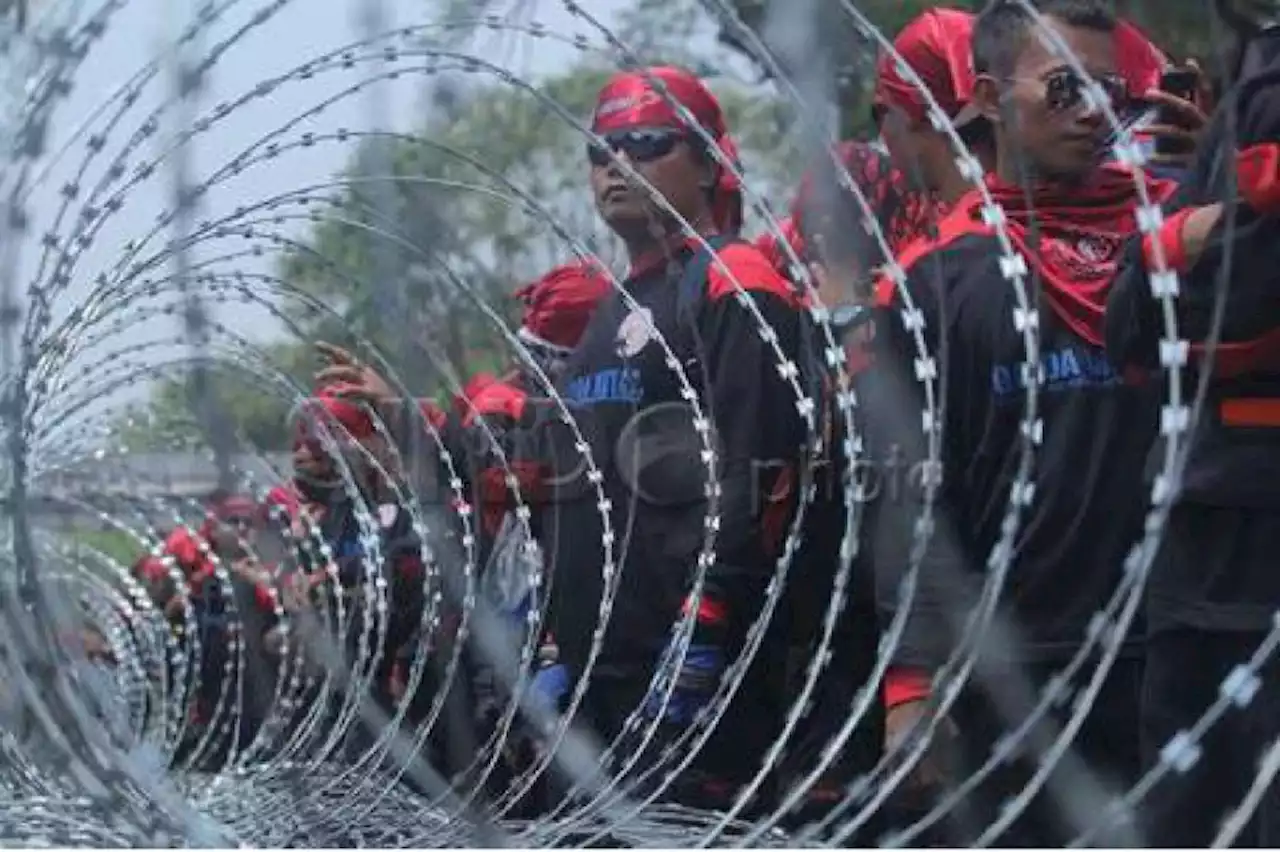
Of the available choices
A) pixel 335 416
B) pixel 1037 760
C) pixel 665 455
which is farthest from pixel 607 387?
pixel 1037 760

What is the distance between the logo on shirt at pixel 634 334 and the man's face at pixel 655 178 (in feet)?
0.60

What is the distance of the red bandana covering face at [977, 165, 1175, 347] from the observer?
441 cm

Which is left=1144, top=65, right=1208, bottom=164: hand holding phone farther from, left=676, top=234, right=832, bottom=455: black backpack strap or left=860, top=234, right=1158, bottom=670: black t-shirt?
left=676, top=234, right=832, bottom=455: black backpack strap

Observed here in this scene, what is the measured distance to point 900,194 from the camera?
4.84 m

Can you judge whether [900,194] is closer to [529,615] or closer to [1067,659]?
[1067,659]

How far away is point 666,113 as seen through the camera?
564cm

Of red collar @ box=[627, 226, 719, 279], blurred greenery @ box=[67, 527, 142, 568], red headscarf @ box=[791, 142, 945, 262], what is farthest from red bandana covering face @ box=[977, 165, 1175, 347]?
blurred greenery @ box=[67, 527, 142, 568]

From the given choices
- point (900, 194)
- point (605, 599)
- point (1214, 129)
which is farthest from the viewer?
point (605, 599)

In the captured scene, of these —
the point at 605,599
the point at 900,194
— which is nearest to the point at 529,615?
the point at 605,599

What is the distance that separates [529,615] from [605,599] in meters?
0.36

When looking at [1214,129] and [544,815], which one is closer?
[1214,129]

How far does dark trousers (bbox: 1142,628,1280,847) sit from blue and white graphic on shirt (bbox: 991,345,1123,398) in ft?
1.43

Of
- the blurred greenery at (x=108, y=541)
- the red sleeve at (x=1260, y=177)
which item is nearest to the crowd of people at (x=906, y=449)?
the red sleeve at (x=1260, y=177)

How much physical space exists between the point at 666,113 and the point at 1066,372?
1.42 meters
